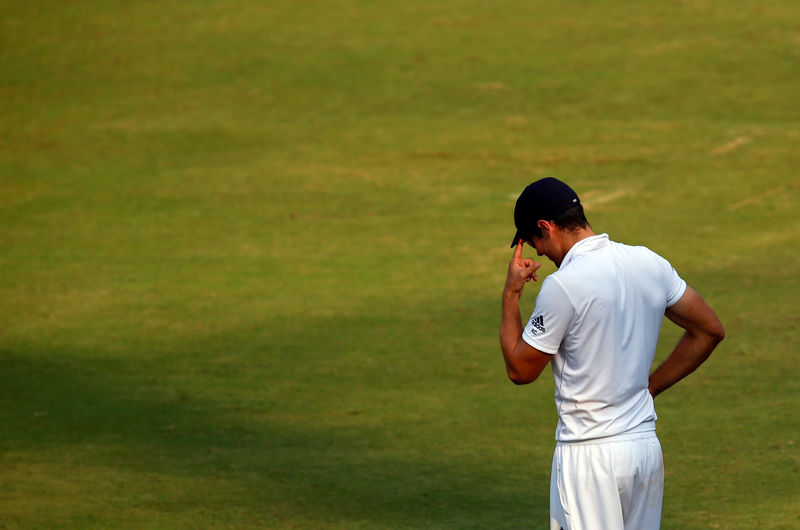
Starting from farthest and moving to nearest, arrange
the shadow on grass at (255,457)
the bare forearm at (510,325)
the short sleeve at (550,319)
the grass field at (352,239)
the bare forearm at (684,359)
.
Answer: the grass field at (352,239) → the shadow on grass at (255,457) → the bare forearm at (684,359) → the bare forearm at (510,325) → the short sleeve at (550,319)

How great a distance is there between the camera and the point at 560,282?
3926mm

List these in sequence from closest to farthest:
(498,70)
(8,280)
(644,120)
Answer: (8,280), (644,120), (498,70)

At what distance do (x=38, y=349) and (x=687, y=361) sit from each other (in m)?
7.90

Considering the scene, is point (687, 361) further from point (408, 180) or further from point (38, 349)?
point (408, 180)

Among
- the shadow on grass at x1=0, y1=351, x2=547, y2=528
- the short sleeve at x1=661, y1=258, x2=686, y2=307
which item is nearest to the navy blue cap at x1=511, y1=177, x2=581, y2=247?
the short sleeve at x1=661, y1=258, x2=686, y2=307

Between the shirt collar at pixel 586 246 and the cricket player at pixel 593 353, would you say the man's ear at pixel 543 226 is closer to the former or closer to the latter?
the cricket player at pixel 593 353

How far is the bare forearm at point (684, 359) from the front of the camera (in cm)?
443

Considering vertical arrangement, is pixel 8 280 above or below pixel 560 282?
below

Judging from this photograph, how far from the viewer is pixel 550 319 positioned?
3.93m

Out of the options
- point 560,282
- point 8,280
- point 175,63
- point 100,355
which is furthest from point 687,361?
point 175,63

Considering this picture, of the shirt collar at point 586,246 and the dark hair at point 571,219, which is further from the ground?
the dark hair at point 571,219

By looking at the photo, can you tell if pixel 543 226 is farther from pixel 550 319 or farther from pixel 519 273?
pixel 550 319

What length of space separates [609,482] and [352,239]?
11046 millimetres

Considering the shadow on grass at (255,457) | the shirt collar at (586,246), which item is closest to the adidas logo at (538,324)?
the shirt collar at (586,246)
